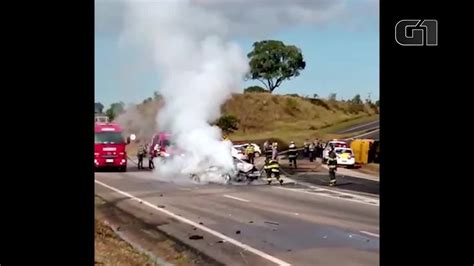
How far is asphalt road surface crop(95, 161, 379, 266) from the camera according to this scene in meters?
9.24

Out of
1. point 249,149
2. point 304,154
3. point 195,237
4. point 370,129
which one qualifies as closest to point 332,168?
point 304,154

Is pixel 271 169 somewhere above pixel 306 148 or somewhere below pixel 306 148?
below

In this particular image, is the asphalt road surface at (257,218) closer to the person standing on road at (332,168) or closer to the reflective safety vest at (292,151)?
the person standing on road at (332,168)

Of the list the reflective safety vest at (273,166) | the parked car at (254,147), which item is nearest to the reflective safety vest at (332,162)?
the reflective safety vest at (273,166)

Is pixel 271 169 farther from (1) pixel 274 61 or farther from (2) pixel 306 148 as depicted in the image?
(1) pixel 274 61

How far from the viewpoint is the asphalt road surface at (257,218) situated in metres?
9.24

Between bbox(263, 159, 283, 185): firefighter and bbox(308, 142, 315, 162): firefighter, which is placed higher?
bbox(308, 142, 315, 162): firefighter

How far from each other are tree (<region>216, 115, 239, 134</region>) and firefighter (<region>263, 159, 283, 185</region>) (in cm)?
123
